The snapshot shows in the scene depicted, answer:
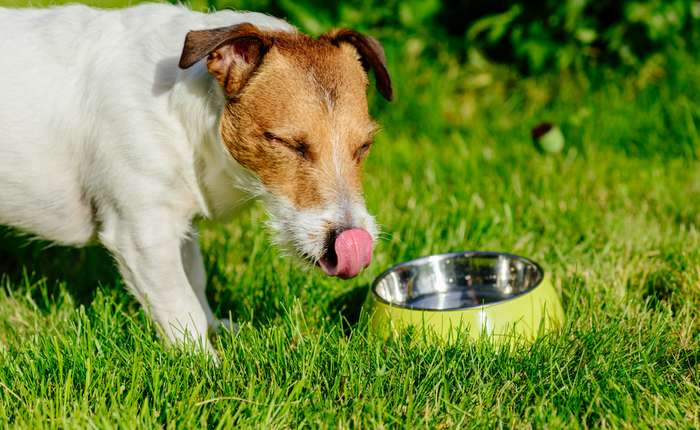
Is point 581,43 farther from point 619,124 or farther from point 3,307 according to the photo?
point 3,307

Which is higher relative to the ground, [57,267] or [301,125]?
[301,125]

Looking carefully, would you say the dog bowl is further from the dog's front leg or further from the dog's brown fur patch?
the dog's front leg

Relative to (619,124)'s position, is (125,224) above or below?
above

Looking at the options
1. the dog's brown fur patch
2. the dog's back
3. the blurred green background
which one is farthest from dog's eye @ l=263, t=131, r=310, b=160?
the blurred green background

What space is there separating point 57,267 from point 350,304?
5.36 feet

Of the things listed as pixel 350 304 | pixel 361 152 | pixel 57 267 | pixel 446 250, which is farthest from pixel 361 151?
pixel 57 267

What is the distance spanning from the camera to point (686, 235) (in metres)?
4.14

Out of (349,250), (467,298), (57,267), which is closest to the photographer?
(349,250)

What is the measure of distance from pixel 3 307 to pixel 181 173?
1251 millimetres

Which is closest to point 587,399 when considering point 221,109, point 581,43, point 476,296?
point 476,296

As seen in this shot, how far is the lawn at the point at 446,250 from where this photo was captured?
274cm

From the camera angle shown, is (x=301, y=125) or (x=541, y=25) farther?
(x=541, y=25)

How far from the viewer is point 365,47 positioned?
10.7 feet

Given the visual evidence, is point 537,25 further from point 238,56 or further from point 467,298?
point 238,56
